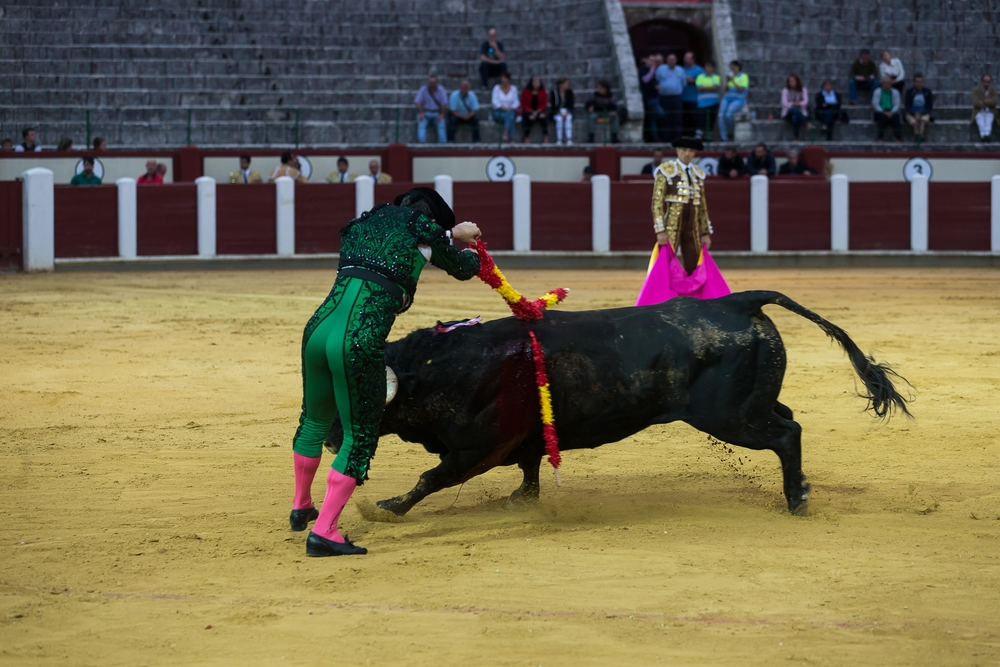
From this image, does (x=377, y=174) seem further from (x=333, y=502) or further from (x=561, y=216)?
(x=333, y=502)

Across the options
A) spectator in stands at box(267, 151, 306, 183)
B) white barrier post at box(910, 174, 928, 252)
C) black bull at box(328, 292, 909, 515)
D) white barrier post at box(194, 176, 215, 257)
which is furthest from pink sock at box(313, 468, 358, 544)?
white barrier post at box(910, 174, 928, 252)

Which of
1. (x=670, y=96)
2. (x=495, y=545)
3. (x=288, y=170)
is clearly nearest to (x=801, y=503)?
(x=495, y=545)

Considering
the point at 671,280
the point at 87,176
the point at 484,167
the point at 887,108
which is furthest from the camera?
the point at 887,108

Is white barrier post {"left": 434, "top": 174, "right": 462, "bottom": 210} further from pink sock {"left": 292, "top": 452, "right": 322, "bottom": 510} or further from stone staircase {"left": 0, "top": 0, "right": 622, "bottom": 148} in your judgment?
pink sock {"left": 292, "top": 452, "right": 322, "bottom": 510}

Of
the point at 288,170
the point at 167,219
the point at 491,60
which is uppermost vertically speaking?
the point at 491,60

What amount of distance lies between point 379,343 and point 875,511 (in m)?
1.76

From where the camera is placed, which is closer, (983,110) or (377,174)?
(377,174)

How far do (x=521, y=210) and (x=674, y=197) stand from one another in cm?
716

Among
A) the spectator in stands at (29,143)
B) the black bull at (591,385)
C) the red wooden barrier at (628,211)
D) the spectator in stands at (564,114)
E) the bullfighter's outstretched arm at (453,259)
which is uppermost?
the spectator in stands at (564,114)

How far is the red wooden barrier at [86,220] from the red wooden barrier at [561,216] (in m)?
4.70

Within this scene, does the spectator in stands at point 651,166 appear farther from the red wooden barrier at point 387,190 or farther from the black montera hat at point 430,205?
the black montera hat at point 430,205

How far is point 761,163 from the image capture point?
50.1 feet

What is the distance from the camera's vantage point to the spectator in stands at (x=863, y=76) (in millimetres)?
17453

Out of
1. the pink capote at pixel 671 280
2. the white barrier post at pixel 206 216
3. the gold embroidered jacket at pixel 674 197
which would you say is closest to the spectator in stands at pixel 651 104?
the white barrier post at pixel 206 216
